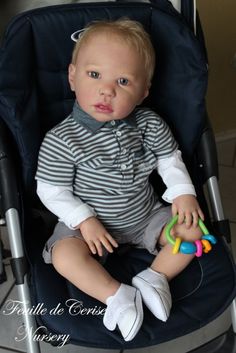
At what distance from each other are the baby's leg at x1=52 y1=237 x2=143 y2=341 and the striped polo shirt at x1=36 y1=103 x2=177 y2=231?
118 millimetres

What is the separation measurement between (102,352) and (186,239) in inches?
16.2

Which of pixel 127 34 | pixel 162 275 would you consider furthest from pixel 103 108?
pixel 162 275

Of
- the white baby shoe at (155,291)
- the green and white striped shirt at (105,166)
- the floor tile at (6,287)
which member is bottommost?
the floor tile at (6,287)

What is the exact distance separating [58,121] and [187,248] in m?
0.42

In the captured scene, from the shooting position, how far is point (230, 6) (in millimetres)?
1665

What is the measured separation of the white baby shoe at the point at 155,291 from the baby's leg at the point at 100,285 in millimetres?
19

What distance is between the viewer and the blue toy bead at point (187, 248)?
1042 mm

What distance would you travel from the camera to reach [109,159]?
1109 millimetres

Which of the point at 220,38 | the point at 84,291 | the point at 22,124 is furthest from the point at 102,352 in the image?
the point at 220,38

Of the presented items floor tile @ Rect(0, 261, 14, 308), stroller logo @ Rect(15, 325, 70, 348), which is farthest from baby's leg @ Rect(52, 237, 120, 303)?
floor tile @ Rect(0, 261, 14, 308)

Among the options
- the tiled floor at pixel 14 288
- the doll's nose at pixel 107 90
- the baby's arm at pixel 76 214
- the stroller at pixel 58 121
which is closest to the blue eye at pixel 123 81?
the doll's nose at pixel 107 90

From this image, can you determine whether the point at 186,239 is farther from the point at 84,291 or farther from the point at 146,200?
the point at 84,291

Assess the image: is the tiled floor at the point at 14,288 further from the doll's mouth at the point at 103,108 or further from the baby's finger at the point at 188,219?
the doll's mouth at the point at 103,108

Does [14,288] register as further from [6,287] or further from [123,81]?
[123,81]
